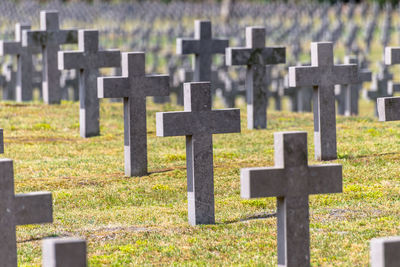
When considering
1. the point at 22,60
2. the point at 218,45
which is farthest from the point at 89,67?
the point at 22,60

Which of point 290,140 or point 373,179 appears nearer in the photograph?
point 290,140

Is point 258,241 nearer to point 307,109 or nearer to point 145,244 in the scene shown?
point 145,244

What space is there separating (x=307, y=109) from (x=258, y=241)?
55.1 feet

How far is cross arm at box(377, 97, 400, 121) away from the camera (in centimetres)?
1157

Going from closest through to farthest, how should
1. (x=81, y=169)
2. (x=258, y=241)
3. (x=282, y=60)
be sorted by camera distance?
(x=258, y=241) → (x=81, y=169) → (x=282, y=60)

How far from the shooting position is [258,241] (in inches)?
404

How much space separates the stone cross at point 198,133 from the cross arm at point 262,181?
2.96 metres

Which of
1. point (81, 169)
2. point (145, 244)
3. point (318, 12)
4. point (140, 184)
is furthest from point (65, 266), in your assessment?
point (318, 12)

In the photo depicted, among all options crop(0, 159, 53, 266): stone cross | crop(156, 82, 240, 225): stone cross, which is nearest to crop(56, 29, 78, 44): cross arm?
crop(156, 82, 240, 225): stone cross

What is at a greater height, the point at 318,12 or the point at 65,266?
the point at 318,12

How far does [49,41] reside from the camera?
2127 centimetres

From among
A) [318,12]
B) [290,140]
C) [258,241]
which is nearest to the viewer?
[290,140]

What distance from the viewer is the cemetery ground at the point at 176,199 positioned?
998 cm

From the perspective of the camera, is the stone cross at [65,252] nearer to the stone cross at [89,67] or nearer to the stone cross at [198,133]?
the stone cross at [198,133]
